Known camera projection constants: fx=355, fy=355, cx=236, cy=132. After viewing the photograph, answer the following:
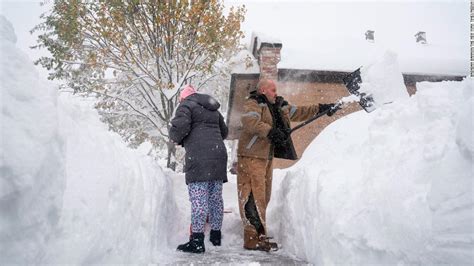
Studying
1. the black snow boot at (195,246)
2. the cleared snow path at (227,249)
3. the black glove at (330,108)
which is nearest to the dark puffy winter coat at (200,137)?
the black snow boot at (195,246)

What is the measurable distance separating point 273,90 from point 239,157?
86 centimetres

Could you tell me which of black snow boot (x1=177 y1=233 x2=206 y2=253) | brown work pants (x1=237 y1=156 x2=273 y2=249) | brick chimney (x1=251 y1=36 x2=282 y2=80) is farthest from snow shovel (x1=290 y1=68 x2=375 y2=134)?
brick chimney (x1=251 y1=36 x2=282 y2=80)

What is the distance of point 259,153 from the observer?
12.7 ft

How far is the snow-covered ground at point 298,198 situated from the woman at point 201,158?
320 millimetres

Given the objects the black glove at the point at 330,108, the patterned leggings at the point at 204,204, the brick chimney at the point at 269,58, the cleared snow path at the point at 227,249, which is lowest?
the cleared snow path at the point at 227,249

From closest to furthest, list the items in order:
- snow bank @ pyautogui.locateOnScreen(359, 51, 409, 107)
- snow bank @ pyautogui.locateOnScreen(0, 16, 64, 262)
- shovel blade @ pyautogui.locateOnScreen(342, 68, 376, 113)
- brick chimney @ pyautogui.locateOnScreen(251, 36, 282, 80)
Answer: snow bank @ pyautogui.locateOnScreen(0, 16, 64, 262) → snow bank @ pyautogui.locateOnScreen(359, 51, 409, 107) → shovel blade @ pyautogui.locateOnScreen(342, 68, 376, 113) → brick chimney @ pyautogui.locateOnScreen(251, 36, 282, 80)

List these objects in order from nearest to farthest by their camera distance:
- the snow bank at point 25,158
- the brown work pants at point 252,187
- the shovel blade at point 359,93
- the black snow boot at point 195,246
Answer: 1. the snow bank at point 25,158
2. the black snow boot at point 195,246
3. the brown work pants at point 252,187
4. the shovel blade at point 359,93

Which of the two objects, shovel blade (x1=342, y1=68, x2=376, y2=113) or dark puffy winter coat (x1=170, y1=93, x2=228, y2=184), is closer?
dark puffy winter coat (x1=170, y1=93, x2=228, y2=184)

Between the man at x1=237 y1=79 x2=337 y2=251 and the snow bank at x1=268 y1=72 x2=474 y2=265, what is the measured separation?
1.34 ft

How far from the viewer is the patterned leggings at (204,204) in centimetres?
345

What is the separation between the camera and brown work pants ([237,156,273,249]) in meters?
3.71

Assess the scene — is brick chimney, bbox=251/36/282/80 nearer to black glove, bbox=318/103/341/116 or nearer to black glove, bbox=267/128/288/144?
black glove, bbox=318/103/341/116

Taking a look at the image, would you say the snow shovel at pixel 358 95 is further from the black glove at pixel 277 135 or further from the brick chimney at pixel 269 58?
the brick chimney at pixel 269 58

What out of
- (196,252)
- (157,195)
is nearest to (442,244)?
(196,252)
